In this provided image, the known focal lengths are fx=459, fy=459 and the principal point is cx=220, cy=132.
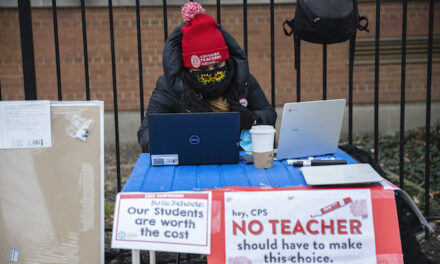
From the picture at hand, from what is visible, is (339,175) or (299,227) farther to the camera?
(339,175)

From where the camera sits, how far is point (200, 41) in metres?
2.69

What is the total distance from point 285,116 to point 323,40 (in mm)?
954

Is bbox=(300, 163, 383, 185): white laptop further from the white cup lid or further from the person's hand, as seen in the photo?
the person's hand

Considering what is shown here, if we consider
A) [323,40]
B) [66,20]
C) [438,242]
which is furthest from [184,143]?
[66,20]

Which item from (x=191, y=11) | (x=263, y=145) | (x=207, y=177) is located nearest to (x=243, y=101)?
(x=191, y=11)

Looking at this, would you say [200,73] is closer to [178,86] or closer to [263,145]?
[178,86]

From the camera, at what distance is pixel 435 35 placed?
275 inches

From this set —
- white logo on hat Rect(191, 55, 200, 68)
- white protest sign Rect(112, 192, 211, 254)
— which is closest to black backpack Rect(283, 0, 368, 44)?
white logo on hat Rect(191, 55, 200, 68)

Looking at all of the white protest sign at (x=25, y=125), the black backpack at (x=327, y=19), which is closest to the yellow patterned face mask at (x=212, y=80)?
the black backpack at (x=327, y=19)

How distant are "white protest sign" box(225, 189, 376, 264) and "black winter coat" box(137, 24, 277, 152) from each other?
1.18 metres

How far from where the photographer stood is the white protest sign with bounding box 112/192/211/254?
5.39 feet

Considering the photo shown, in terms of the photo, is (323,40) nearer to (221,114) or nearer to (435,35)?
(221,114)

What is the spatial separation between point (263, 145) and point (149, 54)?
5156 mm

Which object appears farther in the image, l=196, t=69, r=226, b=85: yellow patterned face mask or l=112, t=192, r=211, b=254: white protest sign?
l=196, t=69, r=226, b=85: yellow patterned face mask
